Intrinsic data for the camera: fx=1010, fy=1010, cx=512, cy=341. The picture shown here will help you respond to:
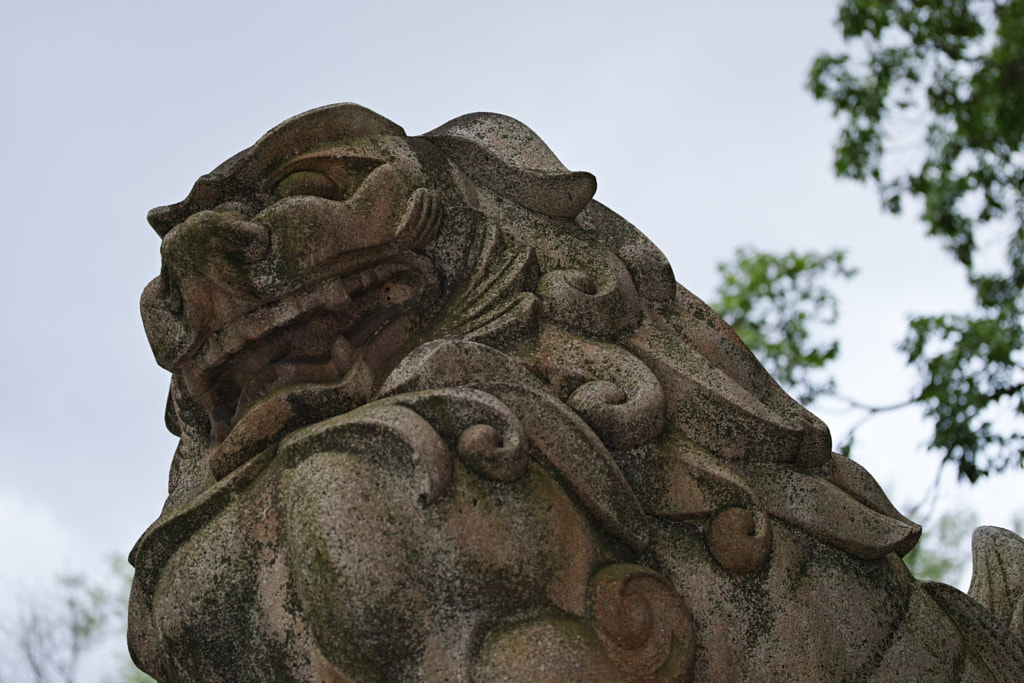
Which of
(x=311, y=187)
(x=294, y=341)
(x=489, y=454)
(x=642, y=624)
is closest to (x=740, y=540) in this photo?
(x=642, y=624)

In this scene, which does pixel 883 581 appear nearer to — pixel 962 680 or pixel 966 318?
pixel 962 680

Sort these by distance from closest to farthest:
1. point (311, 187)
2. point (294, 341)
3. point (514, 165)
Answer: point (294, 341) < point (311, 187) < point (514, 165)

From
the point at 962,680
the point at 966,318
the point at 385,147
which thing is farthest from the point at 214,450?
the point at 966,318

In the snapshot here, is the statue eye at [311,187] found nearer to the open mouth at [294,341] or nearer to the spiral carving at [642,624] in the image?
the open mouth at [294,341]

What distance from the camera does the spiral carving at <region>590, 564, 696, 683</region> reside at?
6.47ft

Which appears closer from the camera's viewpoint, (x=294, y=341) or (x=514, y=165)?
(x=294, y=341)

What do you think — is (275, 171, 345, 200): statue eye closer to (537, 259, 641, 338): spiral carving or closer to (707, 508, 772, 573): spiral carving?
(537, 259, 641, 338): spiral carving

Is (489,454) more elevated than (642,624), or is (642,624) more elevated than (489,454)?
(489,454)

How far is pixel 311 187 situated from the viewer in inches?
97.0

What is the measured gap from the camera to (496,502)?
6.53 feet

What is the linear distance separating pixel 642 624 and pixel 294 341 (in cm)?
100

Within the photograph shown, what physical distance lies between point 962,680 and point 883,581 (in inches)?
11.0

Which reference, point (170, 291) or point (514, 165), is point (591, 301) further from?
point (170, 291)

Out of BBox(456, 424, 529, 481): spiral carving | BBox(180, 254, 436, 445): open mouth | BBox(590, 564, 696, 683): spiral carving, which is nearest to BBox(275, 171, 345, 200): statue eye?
BBox(180, 254, 436, 445): open mouth
